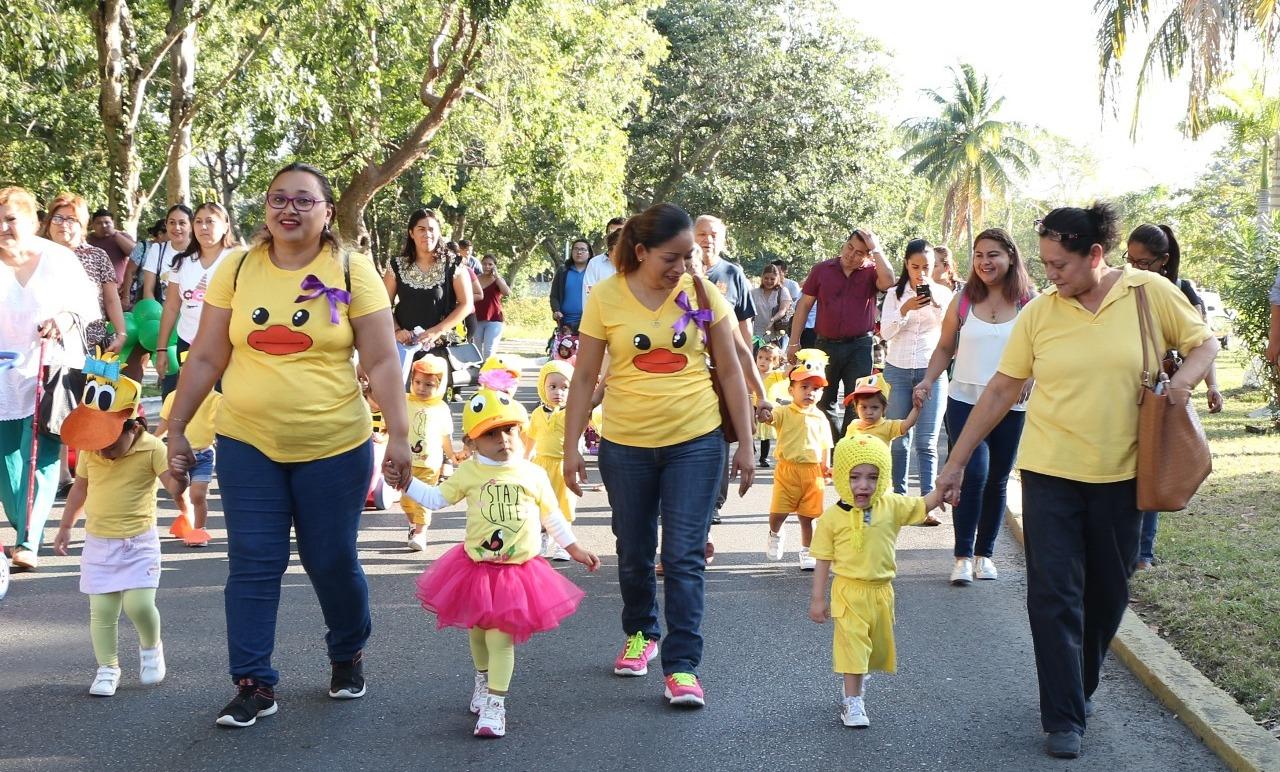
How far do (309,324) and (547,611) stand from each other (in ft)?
4.54

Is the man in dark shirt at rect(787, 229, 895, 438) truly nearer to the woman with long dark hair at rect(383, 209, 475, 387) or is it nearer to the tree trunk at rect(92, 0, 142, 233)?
the woman with long dark hair at rect(383, 209, 475, 387)

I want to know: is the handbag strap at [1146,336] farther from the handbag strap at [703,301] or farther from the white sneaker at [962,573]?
the white sneaker at [962,573]

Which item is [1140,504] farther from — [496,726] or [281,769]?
[281,769]

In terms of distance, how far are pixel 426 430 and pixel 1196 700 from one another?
5.12 m

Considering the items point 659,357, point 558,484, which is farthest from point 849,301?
point 659,357

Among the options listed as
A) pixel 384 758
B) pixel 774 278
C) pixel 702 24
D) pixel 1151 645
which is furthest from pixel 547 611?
pixel 702 24

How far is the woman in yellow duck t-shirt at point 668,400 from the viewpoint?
5.38m

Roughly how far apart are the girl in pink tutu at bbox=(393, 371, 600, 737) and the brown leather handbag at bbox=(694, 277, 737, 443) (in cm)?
80

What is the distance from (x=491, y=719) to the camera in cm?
491

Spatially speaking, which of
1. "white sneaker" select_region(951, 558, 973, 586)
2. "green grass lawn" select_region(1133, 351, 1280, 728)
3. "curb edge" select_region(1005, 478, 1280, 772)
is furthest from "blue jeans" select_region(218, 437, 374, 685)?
"white sneaker" select_region(951, 558, 973, 586)

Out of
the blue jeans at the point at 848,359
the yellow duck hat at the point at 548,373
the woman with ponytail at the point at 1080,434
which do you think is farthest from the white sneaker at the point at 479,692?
the blue jeans at the point at 848,359

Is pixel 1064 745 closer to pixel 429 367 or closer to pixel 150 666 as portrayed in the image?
pixel 150 666

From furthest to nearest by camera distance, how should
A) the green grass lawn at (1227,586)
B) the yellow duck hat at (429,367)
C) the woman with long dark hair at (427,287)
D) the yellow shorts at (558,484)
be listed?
the woman with long dark hair at (427,287) < the yellow duck hat at (429,367) < the yellow shorts at (558,484) < the green grass lawn at (1227,586)

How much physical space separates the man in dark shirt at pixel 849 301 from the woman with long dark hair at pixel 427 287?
246 cm
